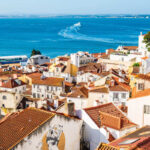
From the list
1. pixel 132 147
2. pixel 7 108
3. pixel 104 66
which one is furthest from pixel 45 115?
pixel 104 66

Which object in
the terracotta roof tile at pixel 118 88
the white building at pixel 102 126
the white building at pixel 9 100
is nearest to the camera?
the white building at pixel 102 126

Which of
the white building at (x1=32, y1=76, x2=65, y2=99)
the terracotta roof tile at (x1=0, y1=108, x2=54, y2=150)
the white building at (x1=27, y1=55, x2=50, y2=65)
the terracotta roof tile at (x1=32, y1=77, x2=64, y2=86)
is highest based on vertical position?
the terracotta roof tile at (x1=0, y1=108, x2=54, y2=150)

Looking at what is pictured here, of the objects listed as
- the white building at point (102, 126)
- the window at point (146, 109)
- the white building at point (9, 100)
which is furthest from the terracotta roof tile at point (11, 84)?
the window at point (146, 109)

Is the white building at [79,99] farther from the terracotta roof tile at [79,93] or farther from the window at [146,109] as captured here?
the window at [146,109]

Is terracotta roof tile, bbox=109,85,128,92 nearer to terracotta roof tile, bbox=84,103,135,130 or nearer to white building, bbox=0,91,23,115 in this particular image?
terracotta roof tile, bbox=84,103,135,130

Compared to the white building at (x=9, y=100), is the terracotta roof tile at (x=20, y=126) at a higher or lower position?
higher

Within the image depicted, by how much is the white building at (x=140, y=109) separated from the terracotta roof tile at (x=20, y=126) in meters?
6.69

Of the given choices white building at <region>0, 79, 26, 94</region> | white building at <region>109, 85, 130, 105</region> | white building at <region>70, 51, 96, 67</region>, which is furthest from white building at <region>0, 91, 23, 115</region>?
white building at <region>70, 51, 96, 67</region>

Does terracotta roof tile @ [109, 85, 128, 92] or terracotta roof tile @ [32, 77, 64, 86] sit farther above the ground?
terracotta roof tile @ [109, 85, 128, 92]

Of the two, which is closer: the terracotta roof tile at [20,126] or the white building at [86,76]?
the terracotta roof tile at [20,126]

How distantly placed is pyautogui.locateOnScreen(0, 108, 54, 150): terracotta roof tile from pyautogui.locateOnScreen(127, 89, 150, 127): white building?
669 centimetres

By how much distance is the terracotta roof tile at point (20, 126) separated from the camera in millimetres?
13891

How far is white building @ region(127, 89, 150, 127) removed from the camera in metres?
18.9

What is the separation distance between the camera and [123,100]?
31.4m
